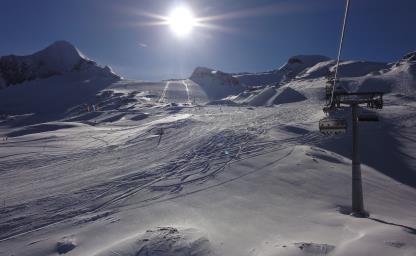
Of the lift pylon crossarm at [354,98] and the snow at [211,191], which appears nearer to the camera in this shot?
the snow at [211,191]

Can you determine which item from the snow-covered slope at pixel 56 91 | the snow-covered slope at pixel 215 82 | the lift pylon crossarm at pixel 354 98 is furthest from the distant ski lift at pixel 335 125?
the snow-covered slope at pixel 215 82

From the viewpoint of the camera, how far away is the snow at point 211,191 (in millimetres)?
11789

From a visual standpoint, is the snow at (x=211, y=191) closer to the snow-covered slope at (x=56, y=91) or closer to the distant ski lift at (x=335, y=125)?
the distant ski lift at (x=335, y=125)

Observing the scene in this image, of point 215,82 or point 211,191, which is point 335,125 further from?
point 215,82

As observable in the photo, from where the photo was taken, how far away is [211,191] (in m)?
18.5

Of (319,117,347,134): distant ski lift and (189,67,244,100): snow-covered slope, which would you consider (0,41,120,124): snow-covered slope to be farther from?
(319,117,347,134): distant ski lift

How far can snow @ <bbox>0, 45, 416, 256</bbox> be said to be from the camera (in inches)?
464

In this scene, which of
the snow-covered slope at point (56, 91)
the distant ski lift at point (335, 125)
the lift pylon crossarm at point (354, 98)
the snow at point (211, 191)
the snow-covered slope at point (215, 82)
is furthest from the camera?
the snow-covered slope at point (215, 82)

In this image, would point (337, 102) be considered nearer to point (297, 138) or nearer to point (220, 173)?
point (220, 173)

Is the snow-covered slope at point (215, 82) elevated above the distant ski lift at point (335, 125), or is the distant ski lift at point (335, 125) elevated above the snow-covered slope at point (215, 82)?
the snow-covered slope at point (215, 82)

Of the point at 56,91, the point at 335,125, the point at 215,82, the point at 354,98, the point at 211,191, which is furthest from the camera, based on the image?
the point at 215,82

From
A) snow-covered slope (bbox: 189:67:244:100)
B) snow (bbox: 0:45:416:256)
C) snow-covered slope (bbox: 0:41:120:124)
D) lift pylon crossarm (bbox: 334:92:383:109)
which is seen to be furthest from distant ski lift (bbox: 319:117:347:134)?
snow-covered slope (bbox: 189:67:244:100)

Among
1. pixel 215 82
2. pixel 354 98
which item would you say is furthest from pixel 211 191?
pixel 215 82

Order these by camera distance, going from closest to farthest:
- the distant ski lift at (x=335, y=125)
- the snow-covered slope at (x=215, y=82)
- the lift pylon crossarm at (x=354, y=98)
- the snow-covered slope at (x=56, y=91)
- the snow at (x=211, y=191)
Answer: the snow at (x=211, y=191) → the lift pylon crossarm at (x=354, y=98) → the distant ski lift at (x=335, y=125) → the snow-covered slope at (x=56, y=91) → the snow-covered slope at (x=215, y=82)
